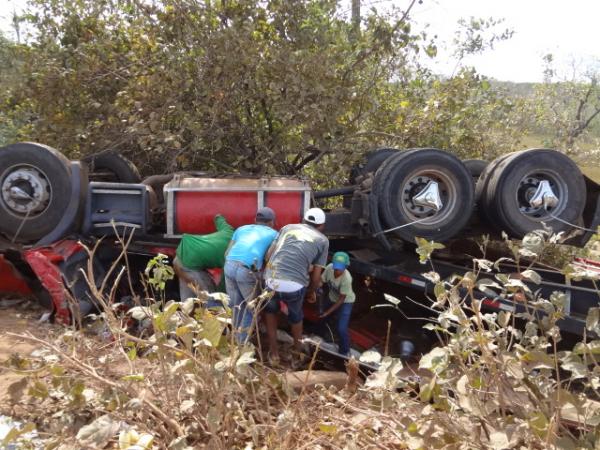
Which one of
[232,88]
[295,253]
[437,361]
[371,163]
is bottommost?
[437,361]

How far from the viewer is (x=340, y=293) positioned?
4746 mm

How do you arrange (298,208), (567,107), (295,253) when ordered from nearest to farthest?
(295,253) → (298,208) → (567,107)

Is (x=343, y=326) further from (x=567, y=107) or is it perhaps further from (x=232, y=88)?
(x=567, y=107)

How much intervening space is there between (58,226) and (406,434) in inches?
149

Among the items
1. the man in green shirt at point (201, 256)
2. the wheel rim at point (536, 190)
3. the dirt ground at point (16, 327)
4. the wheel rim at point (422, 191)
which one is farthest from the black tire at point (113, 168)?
the wheel rim at point (536, 190)

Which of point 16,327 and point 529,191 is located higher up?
point 529,191

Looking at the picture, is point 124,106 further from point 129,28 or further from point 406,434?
point 406,434

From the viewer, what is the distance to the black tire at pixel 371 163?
225 inches

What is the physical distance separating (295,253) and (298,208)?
0.86m

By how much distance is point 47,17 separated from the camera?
7.10 m

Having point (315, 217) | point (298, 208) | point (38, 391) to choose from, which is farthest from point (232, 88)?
point (38, 391)

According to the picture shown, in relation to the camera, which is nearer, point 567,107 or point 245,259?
point 245,259

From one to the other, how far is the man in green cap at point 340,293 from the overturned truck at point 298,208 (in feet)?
1.16

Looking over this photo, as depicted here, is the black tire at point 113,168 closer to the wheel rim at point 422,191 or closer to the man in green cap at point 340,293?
the man in green cap at point 340,293
